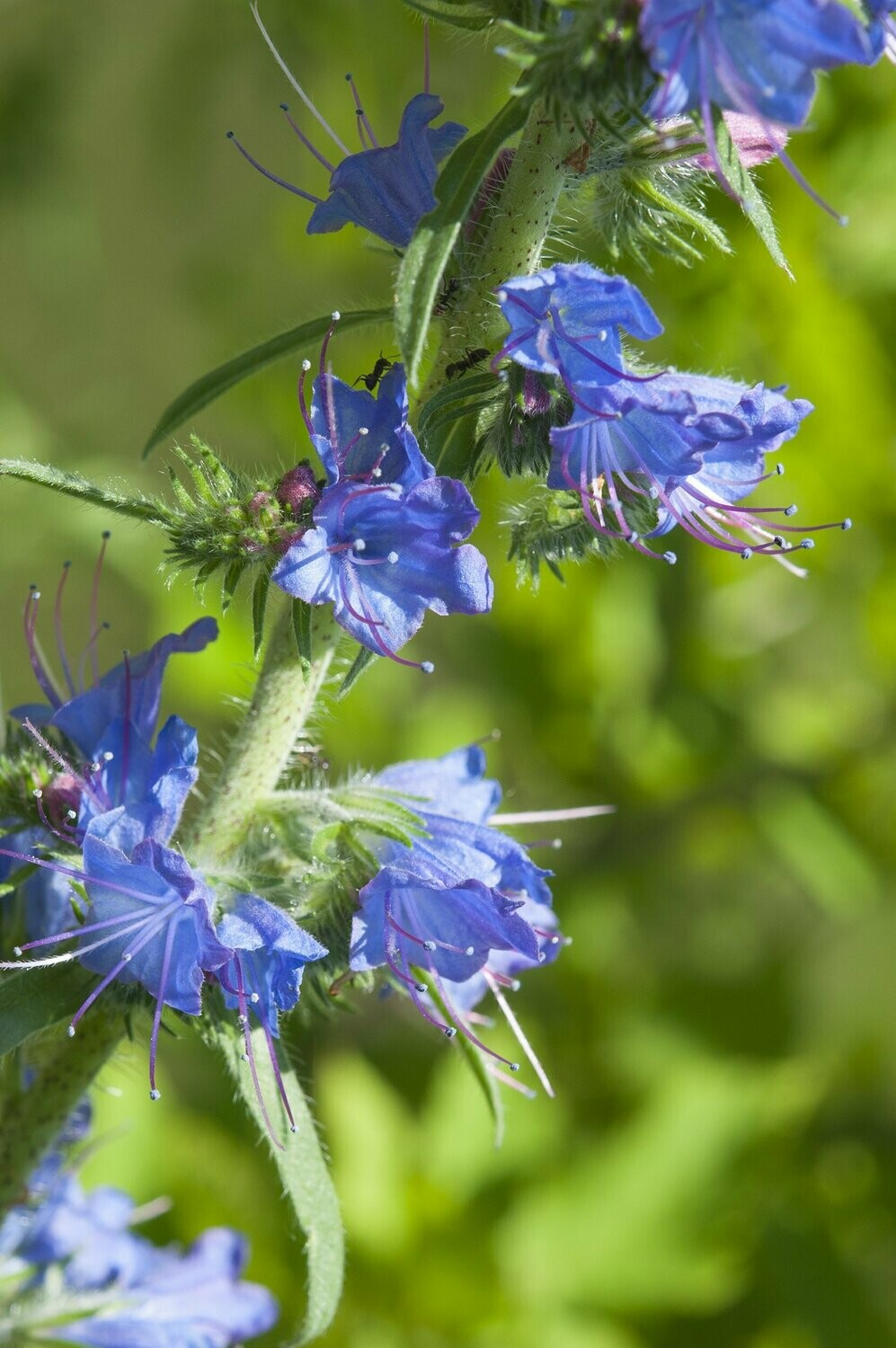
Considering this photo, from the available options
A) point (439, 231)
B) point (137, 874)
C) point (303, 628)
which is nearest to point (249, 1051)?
point (137, 874)

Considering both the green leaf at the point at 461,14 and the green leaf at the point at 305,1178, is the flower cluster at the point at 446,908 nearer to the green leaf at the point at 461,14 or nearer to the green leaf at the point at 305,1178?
the green leaf at the point at 305,1178

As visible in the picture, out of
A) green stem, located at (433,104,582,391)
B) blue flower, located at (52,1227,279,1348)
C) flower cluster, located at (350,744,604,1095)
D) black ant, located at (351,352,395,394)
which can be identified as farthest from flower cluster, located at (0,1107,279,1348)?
green stem, located at (433,104,582,391)

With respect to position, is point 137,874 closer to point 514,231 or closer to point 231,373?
point 231,373

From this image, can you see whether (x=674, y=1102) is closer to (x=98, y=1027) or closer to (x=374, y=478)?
(x=98, y=1027)

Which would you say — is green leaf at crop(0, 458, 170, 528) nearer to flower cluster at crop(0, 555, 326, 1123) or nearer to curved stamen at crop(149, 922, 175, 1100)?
flower cluster at crop(0, 555, 326, 1123)

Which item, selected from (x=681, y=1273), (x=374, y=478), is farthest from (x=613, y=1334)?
(x=374, y=478)
